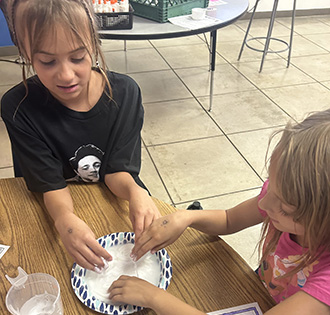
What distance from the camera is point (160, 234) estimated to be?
823 millimetres

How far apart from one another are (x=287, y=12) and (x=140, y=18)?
3.20m

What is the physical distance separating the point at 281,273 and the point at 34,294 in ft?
1.74

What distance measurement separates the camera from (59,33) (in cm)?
88

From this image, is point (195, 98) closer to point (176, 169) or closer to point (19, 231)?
point (176, 169)

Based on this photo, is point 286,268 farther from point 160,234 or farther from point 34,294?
point 34,294

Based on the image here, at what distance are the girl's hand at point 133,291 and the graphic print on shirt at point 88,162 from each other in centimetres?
43

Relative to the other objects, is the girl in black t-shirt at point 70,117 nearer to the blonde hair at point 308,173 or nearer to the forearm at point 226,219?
the forearm at point 226,219

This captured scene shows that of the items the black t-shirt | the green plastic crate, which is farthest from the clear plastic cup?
the green plastic crate

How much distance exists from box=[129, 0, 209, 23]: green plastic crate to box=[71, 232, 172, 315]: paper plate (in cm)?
171

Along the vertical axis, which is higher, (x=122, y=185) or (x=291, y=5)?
(x=122, y=185)

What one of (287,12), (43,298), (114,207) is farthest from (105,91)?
(287,12)

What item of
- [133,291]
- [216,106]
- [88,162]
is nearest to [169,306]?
[133,291]

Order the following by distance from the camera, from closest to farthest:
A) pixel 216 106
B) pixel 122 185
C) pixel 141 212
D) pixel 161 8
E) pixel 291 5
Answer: pixel 141 212
pixel 122 185
pixel 161 8
pixel 216 106
pixel 291 5

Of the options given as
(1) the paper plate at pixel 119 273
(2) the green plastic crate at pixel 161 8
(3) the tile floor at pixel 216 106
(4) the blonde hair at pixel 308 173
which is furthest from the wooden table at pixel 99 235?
(2) the green plastic crate at pixel 161 8
